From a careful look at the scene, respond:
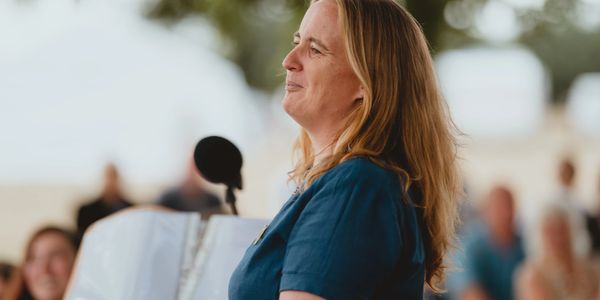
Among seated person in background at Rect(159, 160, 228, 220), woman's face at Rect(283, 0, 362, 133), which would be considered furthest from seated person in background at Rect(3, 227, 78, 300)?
seated person in background at Rect(159, 160, 228, 220)

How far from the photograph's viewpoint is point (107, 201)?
23.8 feet

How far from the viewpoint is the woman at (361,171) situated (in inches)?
63.7

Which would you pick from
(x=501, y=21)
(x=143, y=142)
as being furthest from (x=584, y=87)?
(x=501, y=21)

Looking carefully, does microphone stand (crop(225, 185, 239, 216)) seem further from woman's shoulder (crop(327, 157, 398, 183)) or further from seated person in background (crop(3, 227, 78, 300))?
seated person in background (crop(3, 227, 78, 300))

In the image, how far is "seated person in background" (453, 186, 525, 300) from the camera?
6.36m

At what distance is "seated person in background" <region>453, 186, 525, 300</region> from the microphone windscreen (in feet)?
14.2

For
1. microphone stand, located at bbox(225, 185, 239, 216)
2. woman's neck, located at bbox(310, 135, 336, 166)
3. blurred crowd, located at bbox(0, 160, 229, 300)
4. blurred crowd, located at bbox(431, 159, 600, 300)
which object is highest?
woman's neck, located at bbox(310, 135, 336, 166)

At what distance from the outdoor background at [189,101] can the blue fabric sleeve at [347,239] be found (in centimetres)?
447

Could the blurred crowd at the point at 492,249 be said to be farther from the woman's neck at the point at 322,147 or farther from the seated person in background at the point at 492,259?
the woman's neck at the point at 322,147

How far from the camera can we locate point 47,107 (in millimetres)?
14422

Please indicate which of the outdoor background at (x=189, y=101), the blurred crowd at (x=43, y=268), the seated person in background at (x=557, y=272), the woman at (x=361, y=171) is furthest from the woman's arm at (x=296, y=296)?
the outdoor background at (x=189, y=101)

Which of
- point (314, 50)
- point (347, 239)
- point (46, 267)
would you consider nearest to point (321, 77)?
point (314, 50)

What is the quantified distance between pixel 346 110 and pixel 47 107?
13.2 meters

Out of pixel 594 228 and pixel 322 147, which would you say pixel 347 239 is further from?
pixel 594 228
